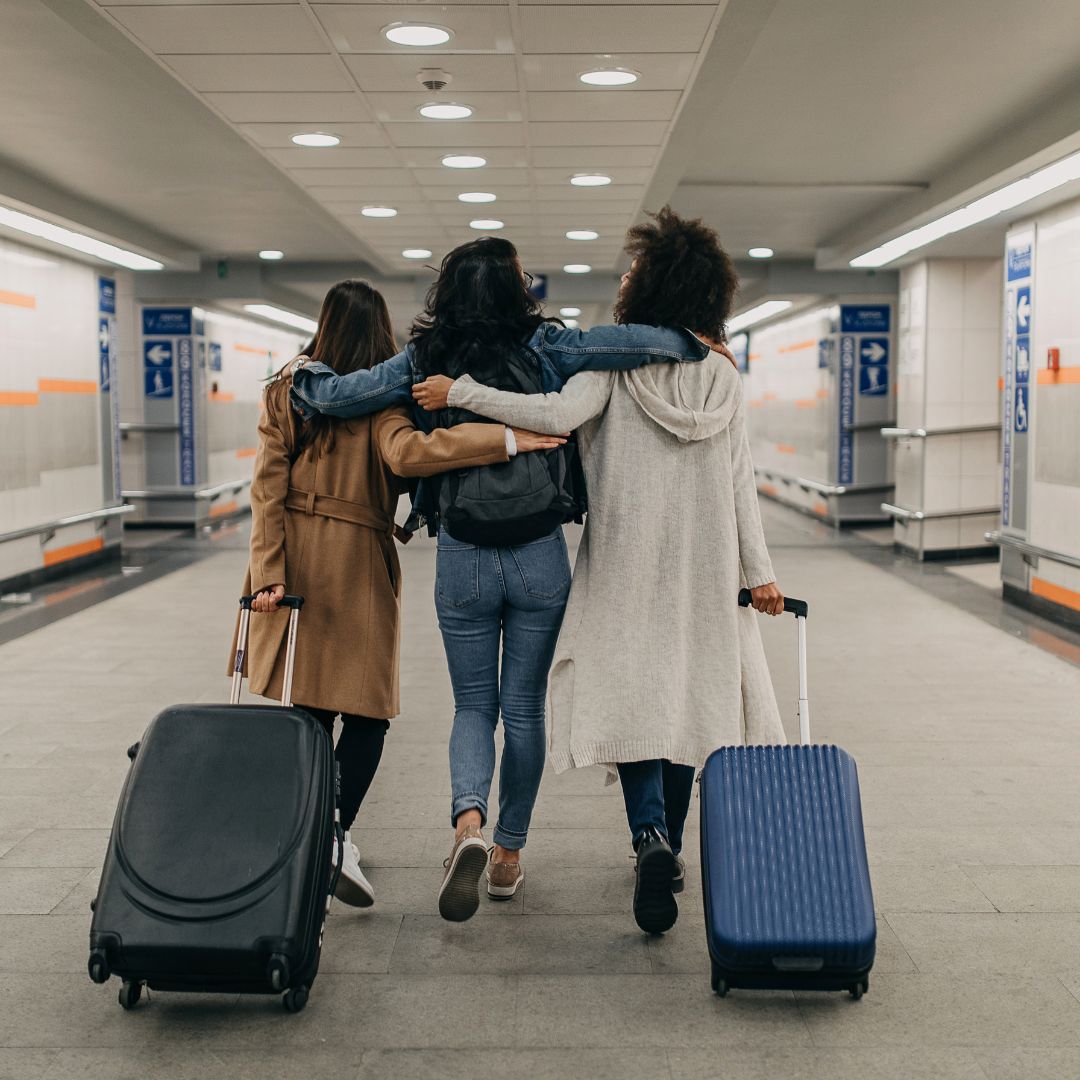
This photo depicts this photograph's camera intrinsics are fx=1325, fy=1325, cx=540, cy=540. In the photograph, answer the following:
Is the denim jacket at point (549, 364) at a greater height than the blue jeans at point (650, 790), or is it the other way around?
the denim jacket at point (549, 364)

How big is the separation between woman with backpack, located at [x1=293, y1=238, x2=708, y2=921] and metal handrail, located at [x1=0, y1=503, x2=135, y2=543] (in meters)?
7.16

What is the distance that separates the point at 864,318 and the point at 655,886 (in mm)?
12045

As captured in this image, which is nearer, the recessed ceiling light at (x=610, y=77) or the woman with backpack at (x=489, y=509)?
the woman with backpack at (x=489, y=509)

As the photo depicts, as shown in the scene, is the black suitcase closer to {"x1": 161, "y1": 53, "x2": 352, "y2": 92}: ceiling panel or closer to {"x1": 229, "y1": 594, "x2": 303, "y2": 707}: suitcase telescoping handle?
{"x1": 229, "y1": 594, "x2": 303, "y2": 707}: suitcase telescoping handle

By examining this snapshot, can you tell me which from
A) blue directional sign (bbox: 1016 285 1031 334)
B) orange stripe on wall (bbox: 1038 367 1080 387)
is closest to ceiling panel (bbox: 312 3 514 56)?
orange stripe on wall (bbox: 1038 367 1080 387)

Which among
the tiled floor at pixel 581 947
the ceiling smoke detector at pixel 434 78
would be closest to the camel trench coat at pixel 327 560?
the tiled floor at pixel 581 947

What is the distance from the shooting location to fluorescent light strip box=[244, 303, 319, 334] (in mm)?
16234

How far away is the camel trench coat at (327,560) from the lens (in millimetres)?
3119

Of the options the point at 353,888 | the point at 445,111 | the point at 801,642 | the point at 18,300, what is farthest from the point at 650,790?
the point at 18,300

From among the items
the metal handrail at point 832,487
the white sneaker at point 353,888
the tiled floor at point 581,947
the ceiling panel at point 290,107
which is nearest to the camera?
the tiled floor at point 581,947

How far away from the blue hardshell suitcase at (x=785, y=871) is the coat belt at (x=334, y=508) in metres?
1.01

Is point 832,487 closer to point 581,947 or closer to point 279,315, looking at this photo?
point 279,315

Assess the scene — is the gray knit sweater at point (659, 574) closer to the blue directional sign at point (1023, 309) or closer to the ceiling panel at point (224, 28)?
the ceiling panel at point (224, 28)

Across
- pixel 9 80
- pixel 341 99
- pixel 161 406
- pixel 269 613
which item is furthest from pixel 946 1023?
pixel 161 406
